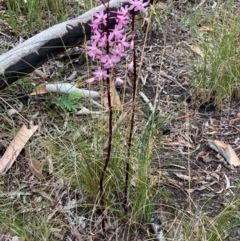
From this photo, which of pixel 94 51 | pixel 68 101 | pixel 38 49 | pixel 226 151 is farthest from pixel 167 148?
pixel 94 51

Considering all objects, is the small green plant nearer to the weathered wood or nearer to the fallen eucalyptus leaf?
the weathered wood

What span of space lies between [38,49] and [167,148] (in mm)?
926

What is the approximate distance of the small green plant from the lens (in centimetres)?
288

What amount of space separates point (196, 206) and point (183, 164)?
383 mm

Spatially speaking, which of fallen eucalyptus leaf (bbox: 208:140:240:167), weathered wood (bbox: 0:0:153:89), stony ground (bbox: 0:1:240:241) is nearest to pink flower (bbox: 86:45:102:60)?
stony ground (bbox: 0:1:240:241)

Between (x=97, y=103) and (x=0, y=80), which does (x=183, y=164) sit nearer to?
(x=97, y=103)

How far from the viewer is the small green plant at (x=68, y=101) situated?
288cm

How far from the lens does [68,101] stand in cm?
291

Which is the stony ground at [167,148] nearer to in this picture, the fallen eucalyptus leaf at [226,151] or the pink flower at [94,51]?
the fallen eucalyptus leaf at [226,151]

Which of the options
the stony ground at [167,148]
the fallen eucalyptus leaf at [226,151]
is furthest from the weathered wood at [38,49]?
the fallen eucalyptus leaf at [226,151]

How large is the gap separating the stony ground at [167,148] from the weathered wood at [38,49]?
16 centimetres

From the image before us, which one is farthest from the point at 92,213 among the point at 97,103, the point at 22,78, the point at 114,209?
the point at 22,78

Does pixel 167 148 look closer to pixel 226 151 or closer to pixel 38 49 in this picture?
pixel 226 151

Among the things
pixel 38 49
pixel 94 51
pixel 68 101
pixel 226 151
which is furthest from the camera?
pixel 38 49
